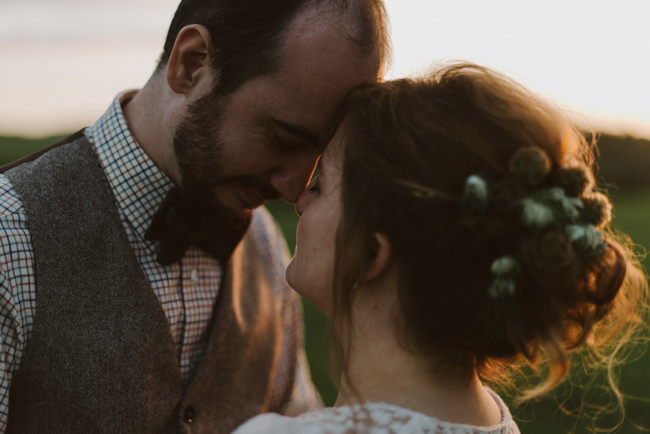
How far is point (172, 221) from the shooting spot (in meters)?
1.86

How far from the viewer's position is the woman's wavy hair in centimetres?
129

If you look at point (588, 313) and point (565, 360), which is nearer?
point (565, 360)

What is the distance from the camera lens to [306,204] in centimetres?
169

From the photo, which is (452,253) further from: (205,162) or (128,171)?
(128,171)

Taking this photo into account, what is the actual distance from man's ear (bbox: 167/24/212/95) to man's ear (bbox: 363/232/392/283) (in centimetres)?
101

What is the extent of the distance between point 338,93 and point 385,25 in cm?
44

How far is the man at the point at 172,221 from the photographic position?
5.30 ft

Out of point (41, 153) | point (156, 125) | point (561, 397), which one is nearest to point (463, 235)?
point (156, 125)

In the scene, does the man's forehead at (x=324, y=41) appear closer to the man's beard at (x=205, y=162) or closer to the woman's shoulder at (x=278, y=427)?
the man's beard at (x=205, y=162)

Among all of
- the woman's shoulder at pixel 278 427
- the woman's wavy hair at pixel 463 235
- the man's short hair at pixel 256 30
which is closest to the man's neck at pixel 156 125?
the man's short hair at pixel 256 30

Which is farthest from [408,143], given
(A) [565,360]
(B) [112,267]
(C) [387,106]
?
(B) [112,267]

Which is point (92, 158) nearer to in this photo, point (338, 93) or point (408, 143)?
→ point (338, 93)

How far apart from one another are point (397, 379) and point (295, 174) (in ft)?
3.03

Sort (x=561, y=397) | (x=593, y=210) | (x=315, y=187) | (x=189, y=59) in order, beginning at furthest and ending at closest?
(x=561, y=397) → (x=189, y=59) → (x=315, y=187) → (x=593, y=210)
